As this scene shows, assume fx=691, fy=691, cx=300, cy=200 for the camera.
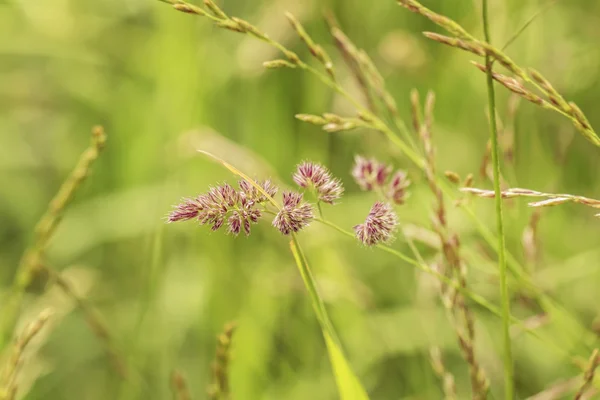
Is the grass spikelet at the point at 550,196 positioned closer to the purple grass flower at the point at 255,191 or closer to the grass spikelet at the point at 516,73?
the grass spikelet at the point at 516,73

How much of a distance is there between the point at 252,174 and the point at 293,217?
0.88 m

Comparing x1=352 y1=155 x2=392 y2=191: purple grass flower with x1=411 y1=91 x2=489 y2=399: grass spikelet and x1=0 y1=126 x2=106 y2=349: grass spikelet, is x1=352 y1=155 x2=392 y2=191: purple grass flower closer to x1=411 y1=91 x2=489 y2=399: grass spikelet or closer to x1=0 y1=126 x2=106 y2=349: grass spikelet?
x1=411 y1=91 x2=489 y2=399: grass spikelet

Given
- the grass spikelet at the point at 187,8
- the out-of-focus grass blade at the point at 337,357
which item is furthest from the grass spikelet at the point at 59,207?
the out-of-focus grass blade at the point at 337,357

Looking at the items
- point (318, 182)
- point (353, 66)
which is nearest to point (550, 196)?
point (318, 182)

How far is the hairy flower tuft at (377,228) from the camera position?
2.06ft

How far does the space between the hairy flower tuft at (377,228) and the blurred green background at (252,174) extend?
47 cm

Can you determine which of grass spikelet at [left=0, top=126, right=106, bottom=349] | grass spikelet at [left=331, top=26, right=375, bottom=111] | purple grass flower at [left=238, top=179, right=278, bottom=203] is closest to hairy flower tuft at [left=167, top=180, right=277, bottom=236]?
purple grass flower at [left=238, top=179, right=278, bottom=203]

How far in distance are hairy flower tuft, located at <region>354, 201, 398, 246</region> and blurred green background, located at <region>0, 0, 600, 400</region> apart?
47 centimetres

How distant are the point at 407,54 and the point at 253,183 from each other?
1.24 m

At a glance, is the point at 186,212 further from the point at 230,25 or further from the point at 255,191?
the point at 230,25

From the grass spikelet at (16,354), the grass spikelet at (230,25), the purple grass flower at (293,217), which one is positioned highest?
the grass spikelet at (230,25)

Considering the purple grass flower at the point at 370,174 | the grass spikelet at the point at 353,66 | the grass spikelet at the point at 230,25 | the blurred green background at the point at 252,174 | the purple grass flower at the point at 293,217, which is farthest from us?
the blurred green background at the point at 252,174

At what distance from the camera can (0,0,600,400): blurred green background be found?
4.59 feet

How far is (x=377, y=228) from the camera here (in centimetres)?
63
